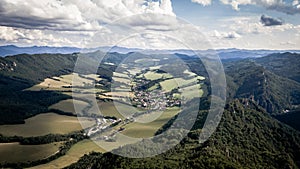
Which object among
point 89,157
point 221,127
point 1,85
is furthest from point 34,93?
point 221,127

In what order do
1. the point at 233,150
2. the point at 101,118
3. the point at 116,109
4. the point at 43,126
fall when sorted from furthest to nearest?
the point at 43,126, the point at 101,118, the point at 233,150, the point at 116,109

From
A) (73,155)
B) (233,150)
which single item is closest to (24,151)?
(73,155)

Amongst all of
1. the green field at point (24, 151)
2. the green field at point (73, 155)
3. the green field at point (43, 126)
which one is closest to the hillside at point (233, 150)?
the green field at point (73, 155)

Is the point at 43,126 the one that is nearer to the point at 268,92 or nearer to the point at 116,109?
the point at 116,109

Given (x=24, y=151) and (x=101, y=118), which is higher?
(x=101, y=118)

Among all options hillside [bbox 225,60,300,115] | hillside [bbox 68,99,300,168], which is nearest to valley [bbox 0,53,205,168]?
hillside [bbox 68,99,300,168]

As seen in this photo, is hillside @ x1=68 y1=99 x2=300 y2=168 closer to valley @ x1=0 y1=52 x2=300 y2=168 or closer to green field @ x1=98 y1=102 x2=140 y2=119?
valley @ x1=0 y1=52 x2=300 y2=168

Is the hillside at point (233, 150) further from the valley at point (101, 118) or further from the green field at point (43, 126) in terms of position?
the green field at point (43, 126)
